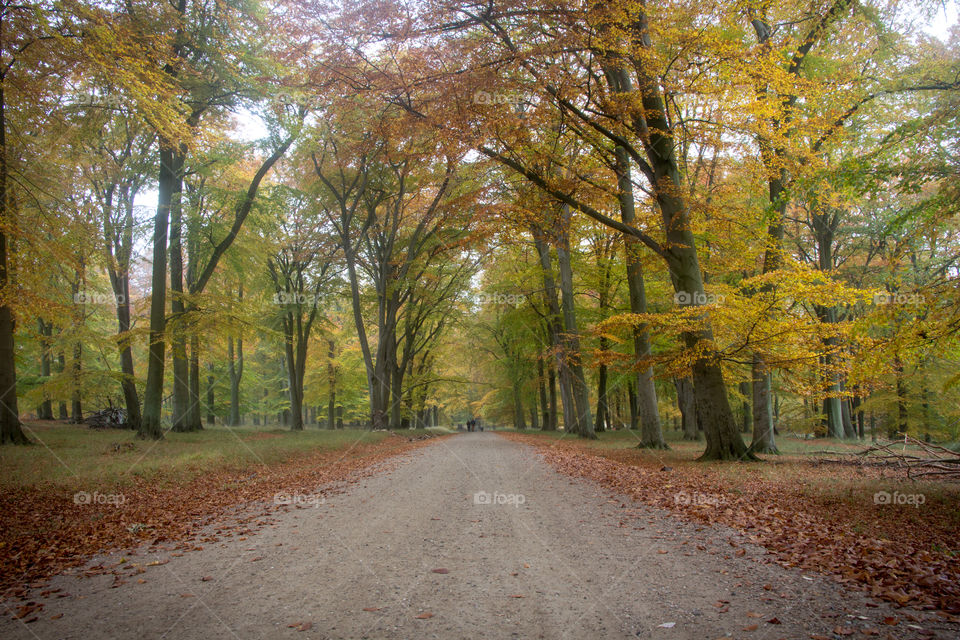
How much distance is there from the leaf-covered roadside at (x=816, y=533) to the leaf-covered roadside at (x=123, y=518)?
5.87 meters

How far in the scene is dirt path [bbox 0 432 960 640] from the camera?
10.1ft

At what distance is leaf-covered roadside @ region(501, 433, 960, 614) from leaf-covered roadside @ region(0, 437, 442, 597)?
5.87 m

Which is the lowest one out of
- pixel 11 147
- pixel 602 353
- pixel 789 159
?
pixel 602 353

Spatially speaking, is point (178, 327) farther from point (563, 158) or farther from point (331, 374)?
point (331, 374)

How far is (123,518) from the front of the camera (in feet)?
20.3

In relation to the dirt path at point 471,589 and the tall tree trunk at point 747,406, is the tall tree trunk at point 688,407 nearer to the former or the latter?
the tall tree trunk at point 747,406

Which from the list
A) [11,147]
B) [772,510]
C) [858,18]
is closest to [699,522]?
[772,510]

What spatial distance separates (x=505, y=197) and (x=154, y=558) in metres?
10.8

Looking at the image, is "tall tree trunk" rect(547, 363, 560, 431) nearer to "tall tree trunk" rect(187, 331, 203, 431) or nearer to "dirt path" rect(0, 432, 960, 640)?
"tall tree trunk" rect(187, 331, 203, 431)

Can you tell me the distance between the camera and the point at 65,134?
1204 cm

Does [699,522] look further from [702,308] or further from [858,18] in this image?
[858,18]

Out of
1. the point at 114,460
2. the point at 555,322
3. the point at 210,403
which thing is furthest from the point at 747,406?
the point at 210,403

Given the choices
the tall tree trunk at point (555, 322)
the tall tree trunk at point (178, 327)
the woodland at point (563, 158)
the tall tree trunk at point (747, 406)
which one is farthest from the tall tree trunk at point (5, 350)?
the tall tree trunk at point (747, 406)

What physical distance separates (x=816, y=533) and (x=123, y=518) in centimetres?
846
